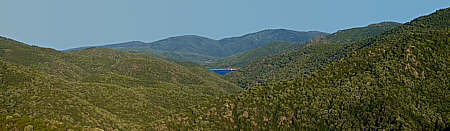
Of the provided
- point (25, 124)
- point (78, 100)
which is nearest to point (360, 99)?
point (25, 124)

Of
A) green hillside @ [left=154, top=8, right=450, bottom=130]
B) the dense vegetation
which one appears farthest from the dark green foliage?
green hillside @ [left=154, top=8, right=450, bottom=130]

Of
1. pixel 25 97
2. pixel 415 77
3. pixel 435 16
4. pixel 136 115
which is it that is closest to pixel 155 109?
pixel 136 115

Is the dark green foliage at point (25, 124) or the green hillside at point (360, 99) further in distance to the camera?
the green hillside at point (360, 99)

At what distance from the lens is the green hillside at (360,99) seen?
239 feet

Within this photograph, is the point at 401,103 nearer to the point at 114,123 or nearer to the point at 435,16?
the point at 114,123

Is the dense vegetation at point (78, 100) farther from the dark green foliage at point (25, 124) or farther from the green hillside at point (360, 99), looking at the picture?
the dark green foliage at point (25, 124)

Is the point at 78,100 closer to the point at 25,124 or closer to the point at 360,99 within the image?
the point at 25,124

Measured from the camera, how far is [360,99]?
78812mm

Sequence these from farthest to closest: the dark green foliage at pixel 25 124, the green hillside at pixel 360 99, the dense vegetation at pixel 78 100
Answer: the dense vegetation at pixel 78 100, the green hillside at pixel 360 99, the dark green foliage at pixel 25 124

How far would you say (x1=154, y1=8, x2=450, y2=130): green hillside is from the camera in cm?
7281

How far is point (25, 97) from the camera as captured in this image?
82.6 metres

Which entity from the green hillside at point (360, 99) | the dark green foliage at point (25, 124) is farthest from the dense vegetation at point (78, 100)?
the dark green foliage at point (25, 124)

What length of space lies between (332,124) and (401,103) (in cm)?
1772

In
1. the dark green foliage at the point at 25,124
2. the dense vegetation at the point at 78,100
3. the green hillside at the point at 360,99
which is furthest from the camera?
the dense vegetation at the point at 78,100
